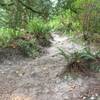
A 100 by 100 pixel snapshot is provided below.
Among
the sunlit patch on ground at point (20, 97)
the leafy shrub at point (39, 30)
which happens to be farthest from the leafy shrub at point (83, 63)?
the leafy shrub at point (39, 30)

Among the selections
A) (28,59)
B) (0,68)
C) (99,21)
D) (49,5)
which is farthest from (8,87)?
(99,21)

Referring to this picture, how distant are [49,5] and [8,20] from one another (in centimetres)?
171

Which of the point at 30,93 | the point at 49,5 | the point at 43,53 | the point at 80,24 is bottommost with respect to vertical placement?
the point at 30,93

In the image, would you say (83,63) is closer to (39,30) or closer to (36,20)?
(39,30)

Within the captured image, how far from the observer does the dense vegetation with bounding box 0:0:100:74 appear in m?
7.29

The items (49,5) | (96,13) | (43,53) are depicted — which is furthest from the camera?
(96,13)

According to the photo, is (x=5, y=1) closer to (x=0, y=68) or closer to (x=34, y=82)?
(x=0, y=68)

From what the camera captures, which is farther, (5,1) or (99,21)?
(99,21)

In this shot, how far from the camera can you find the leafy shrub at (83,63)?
18.7ft

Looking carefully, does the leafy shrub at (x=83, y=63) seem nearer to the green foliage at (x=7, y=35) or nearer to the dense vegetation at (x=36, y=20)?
the dense vegetation at (x=36, y=20)

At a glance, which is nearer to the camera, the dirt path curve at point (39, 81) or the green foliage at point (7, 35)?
the dirt path curve at point (39, 81)

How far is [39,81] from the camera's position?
562 centimetres

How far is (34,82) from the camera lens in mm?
5586

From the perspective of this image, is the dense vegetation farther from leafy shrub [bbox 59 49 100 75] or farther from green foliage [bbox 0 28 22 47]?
leafy shrub [bbox 59 49 100 75]
